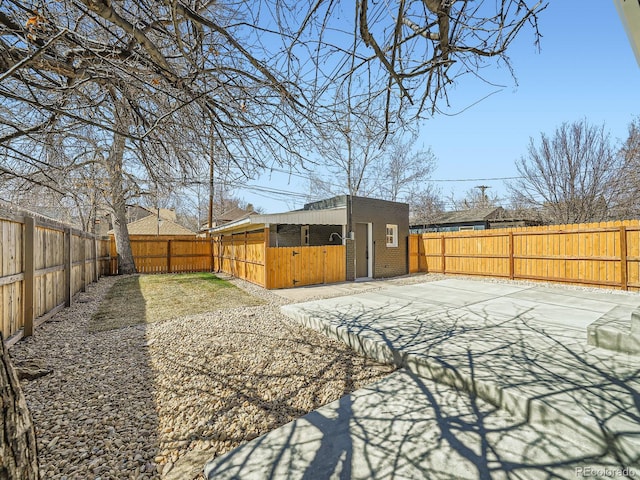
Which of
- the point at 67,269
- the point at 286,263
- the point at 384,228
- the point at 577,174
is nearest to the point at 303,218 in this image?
the point at 286,263

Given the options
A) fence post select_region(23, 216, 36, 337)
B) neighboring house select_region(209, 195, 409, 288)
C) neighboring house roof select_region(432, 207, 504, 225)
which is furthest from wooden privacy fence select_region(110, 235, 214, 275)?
neighboring house roof select_region(432, 207, 504, 225)

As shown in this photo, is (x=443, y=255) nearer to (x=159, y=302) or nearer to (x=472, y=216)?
(x=159, y=302)

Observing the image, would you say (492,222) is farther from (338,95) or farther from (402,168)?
(338,95)

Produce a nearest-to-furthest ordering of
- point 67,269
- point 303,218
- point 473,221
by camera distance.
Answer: point 67,269, point 303,218, point 473,221

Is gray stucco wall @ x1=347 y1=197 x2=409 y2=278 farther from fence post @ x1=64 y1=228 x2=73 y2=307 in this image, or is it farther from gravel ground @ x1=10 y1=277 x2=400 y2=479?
fence post @ x1=64 y1=228 x2=73 y2=307

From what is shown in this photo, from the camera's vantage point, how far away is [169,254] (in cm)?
1470

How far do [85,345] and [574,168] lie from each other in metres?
17.3

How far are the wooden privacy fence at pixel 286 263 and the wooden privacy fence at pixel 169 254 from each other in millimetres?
4773

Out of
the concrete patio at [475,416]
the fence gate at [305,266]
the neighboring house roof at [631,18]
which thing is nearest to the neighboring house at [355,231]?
the fence gate at [305,266]

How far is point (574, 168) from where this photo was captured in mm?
12852

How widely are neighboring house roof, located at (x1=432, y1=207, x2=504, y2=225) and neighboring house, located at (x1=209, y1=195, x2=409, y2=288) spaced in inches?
473

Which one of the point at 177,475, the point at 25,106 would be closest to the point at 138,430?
the point at 177,475

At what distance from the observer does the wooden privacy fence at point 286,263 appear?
913 centimetres

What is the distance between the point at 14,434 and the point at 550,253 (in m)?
11.4
